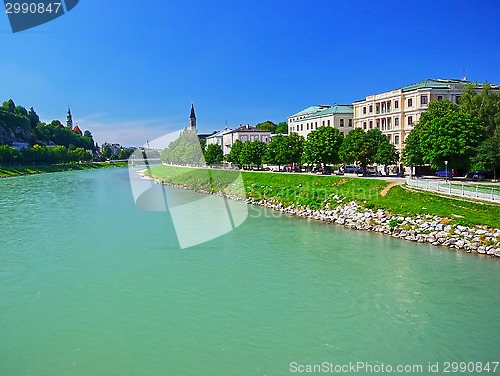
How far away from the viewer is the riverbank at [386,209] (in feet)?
61.0

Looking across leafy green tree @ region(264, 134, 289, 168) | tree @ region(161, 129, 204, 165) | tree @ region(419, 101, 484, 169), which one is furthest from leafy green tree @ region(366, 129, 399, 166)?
tree @ region(161, 129, 204, 165)

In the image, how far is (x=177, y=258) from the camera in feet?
58.2

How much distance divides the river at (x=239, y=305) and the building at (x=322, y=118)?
44156 millimetres

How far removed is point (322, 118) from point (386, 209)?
43.9 meters

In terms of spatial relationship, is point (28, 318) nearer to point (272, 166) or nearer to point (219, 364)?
point (219, 364)

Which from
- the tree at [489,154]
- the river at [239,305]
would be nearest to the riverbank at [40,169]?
the river at [239,305]

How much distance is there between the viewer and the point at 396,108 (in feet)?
171

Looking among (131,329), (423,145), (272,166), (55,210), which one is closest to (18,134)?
(272,166)

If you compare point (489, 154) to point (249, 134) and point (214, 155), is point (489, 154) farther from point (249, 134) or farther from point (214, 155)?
point (249, 134)

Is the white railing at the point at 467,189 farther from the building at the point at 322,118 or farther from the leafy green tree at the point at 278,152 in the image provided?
the building at the point at 322,118

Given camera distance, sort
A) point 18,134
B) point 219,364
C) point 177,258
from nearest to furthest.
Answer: point 219,364 → point 177,258 → point 18,134

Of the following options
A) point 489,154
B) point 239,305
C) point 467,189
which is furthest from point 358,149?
point 239,305

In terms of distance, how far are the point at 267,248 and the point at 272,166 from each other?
171 ft

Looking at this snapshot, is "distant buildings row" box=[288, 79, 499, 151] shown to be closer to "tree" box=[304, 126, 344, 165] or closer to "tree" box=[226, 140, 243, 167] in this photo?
"tree" box=[304, 126, 344, 165]
